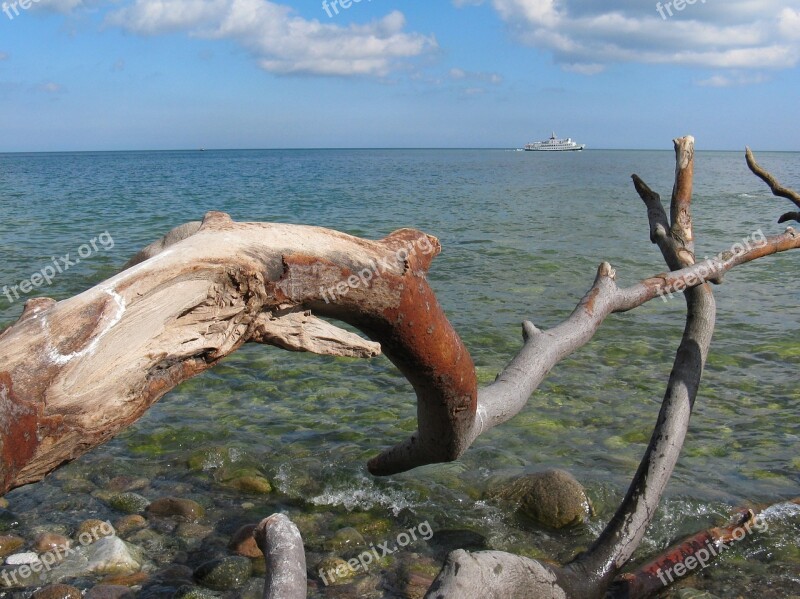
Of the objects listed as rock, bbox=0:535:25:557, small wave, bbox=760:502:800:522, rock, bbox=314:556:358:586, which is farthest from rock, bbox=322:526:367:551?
small wave, bbox=760:502:800:522

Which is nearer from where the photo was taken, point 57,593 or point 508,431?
point 57,593

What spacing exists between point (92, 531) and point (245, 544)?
111 centimetres

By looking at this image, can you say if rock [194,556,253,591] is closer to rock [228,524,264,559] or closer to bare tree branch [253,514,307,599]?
rock [228,524,264,559]

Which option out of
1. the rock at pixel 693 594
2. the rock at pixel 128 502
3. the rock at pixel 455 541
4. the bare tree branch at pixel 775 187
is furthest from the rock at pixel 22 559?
the bare tree branch at pixel 775 187

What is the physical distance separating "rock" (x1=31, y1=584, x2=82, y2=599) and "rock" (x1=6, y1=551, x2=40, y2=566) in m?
0.46

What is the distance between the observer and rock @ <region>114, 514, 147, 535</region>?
513cm

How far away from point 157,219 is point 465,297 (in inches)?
697

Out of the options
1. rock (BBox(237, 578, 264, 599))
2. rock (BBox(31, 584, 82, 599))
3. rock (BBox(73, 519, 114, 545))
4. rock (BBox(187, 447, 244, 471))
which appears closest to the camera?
rock (BBox(31, 584, 82, 599))

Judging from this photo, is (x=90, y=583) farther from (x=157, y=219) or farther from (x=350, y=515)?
(x=157, y=219)

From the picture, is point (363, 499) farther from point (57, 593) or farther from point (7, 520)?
point (7, 520)

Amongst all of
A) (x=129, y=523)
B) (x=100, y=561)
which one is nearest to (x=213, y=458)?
(x=129, y=523)

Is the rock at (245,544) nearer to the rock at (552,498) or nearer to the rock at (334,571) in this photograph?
the rock at (334,571)

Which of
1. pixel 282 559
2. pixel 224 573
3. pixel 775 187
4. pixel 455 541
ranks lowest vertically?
pixel 455 541

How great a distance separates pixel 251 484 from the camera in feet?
19.4
